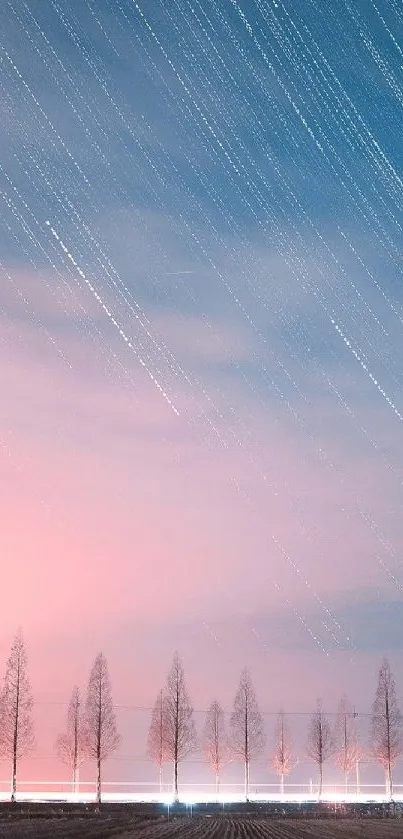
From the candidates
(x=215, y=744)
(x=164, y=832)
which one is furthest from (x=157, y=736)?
(x=164, y=832)

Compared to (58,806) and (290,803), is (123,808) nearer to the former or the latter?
(58,806)

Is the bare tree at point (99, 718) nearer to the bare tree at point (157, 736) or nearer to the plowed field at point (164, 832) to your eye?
the bare tree at point (157, 736)

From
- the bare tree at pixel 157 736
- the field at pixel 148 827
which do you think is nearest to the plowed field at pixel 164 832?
the field at pixel 148 827

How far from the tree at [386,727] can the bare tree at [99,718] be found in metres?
28.6

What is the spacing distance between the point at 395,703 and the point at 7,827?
75.1 m

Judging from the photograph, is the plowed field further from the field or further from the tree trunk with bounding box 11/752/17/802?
the tree trunk with bounding box 11/752/17/802

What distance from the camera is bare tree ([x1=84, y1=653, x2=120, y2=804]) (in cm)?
11312

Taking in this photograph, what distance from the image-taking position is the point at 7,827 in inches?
2381

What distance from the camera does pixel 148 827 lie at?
220 ft

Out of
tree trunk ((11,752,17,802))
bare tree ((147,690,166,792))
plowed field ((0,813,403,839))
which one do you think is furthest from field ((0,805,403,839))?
bare tree ((147,690,166,792))

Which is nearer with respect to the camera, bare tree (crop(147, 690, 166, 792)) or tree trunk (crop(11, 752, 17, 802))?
tree trunk (crop(11, 752, 17, 802))

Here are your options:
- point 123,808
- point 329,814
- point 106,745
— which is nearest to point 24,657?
point 106,745

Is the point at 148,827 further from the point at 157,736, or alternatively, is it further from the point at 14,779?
the point at 157,736

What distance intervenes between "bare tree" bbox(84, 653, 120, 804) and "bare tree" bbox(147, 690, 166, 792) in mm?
11409
